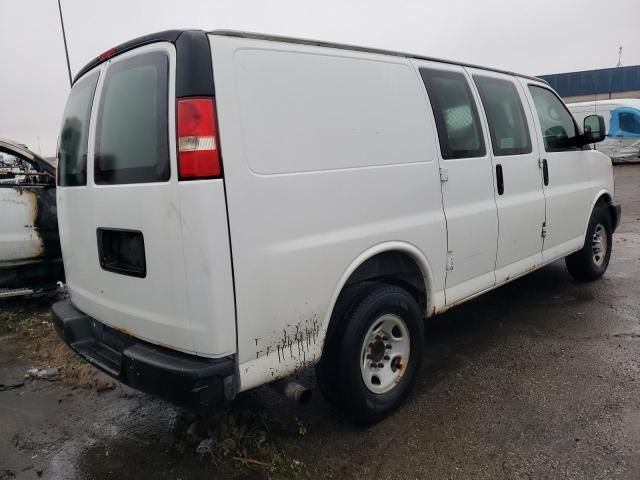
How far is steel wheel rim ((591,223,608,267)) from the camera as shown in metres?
5.15

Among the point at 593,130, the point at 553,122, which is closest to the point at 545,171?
the point at 553,122

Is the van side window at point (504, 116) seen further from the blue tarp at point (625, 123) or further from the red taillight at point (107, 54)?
the blue tarp at point (625, 123)

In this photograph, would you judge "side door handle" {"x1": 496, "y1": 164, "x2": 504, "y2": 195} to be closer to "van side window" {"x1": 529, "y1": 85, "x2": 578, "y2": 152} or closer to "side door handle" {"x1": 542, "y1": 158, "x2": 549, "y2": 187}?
"side door handle" {"x1": 542, "y1": 158, "x2": 549, "y2": 187}

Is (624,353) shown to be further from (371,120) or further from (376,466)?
(371,120)

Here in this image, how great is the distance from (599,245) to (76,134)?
5135mm

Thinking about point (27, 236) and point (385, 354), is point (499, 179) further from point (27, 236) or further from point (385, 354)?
point (27, 236)

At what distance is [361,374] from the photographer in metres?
2.67

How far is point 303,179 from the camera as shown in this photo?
235 centimetres

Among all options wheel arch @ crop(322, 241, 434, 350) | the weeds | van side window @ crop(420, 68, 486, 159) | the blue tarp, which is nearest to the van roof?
van side window @ crop(420, 68, 486, 159)

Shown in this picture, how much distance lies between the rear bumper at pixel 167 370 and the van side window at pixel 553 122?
340 cm

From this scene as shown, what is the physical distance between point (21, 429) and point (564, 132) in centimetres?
491

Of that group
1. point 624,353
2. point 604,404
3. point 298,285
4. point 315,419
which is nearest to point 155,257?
point 298,285

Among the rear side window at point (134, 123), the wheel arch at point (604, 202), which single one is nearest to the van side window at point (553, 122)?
the wheel arch at point (604, 202)

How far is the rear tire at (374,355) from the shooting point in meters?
2.61
